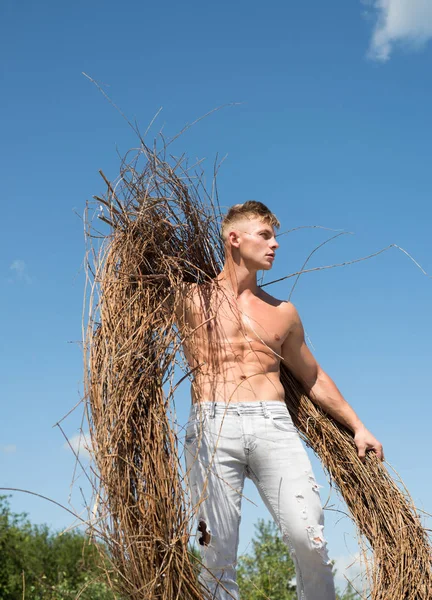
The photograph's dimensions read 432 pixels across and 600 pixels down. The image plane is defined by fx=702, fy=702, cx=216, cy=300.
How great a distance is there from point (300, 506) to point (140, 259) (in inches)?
55.5

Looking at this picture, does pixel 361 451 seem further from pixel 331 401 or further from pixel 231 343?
pixel 231 343

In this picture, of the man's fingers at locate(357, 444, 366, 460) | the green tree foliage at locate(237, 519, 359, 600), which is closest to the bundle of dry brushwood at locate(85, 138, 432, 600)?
the man's fingers at locate(357, 444, 366, 460)

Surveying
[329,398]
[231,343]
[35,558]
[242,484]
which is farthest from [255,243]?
[35,558]

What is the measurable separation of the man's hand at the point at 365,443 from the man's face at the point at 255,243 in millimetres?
1049

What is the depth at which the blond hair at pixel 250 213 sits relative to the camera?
3568mm

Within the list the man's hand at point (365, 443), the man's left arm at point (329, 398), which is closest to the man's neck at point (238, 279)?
the man's left arm at point (329, 398)

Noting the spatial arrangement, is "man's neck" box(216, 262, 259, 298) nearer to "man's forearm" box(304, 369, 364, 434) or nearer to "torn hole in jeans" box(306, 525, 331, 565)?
"man's forearm" box(304, 369, 364, 434)

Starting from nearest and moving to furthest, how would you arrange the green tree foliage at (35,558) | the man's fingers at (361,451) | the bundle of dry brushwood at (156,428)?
the bundle of dry brushwood at (156,428) < the man's fingers at (361,451) < the green tree foliage at (35,558)

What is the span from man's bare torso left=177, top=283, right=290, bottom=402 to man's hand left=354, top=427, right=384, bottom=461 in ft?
2.24

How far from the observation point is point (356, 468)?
3732 mm

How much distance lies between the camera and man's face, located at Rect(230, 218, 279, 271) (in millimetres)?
3496

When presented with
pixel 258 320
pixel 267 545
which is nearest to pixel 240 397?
pixel 258 320

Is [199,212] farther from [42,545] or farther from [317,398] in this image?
[42,545]

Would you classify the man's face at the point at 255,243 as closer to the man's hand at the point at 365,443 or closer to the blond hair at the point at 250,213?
the blond hair at the point at 250,213
